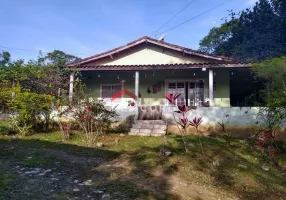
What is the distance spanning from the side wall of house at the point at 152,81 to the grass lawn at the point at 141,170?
5.26m

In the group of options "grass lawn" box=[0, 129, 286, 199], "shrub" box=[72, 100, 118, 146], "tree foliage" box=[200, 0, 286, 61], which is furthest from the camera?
"tree foliage" box=[200, 0, 286, 61]

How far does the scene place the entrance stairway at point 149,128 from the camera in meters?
10.5

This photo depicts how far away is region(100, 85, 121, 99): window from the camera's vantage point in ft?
49.4

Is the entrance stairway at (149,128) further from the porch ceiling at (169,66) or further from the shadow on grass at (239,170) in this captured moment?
the porch ceiling at (169,66)

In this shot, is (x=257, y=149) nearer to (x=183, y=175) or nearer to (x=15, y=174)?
(x=183, y=175)

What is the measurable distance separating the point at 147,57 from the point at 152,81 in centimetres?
143

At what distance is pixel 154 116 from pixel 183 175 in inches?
269

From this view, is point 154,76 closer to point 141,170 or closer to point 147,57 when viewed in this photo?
point 147,57

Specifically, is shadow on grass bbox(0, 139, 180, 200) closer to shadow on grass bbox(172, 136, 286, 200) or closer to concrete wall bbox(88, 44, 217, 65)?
shadow on grass bbox(172, 136, 286, 200)

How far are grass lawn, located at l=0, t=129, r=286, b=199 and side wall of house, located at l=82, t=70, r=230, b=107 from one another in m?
5.26

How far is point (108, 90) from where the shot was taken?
49.8 feet

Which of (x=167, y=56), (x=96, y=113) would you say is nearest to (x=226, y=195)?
(x=96, y=113)

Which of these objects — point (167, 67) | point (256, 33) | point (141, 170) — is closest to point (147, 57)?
point (167, 67)

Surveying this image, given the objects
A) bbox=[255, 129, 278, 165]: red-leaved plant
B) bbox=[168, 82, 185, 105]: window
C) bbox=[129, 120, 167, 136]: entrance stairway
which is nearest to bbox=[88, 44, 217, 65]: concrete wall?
bbox=[168, 82, 185, 105]: window
